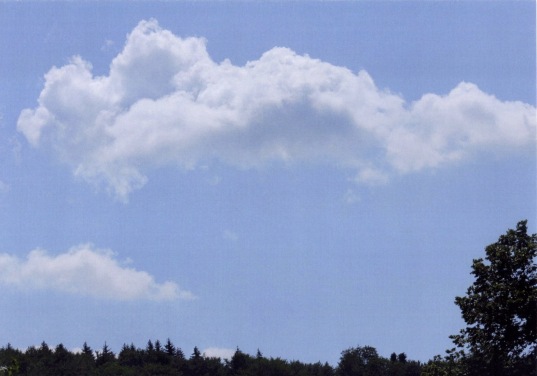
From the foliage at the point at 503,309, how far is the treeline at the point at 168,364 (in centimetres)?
13197

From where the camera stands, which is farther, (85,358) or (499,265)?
(85,358)

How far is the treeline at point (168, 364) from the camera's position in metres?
172

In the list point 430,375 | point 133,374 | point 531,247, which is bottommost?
point 430,375

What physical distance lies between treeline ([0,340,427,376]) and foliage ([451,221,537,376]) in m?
132

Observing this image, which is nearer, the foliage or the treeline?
the foliage

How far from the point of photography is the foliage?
46.9m

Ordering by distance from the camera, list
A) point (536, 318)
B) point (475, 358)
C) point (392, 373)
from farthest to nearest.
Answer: point (392, 373)
point (475, 358)
point (536, 318)

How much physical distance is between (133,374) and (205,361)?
23.8 metres

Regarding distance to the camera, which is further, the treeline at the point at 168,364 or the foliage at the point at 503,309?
the treeline at the point at 168,364

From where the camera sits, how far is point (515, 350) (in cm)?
4809

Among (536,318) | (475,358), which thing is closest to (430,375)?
(475,358)

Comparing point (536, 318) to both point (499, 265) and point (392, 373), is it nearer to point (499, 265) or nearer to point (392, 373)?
point (499, 265)

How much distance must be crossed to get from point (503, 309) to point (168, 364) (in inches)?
5873

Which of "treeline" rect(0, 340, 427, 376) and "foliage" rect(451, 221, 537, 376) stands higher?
"treeline" rect(0, 340, 427, 376)
